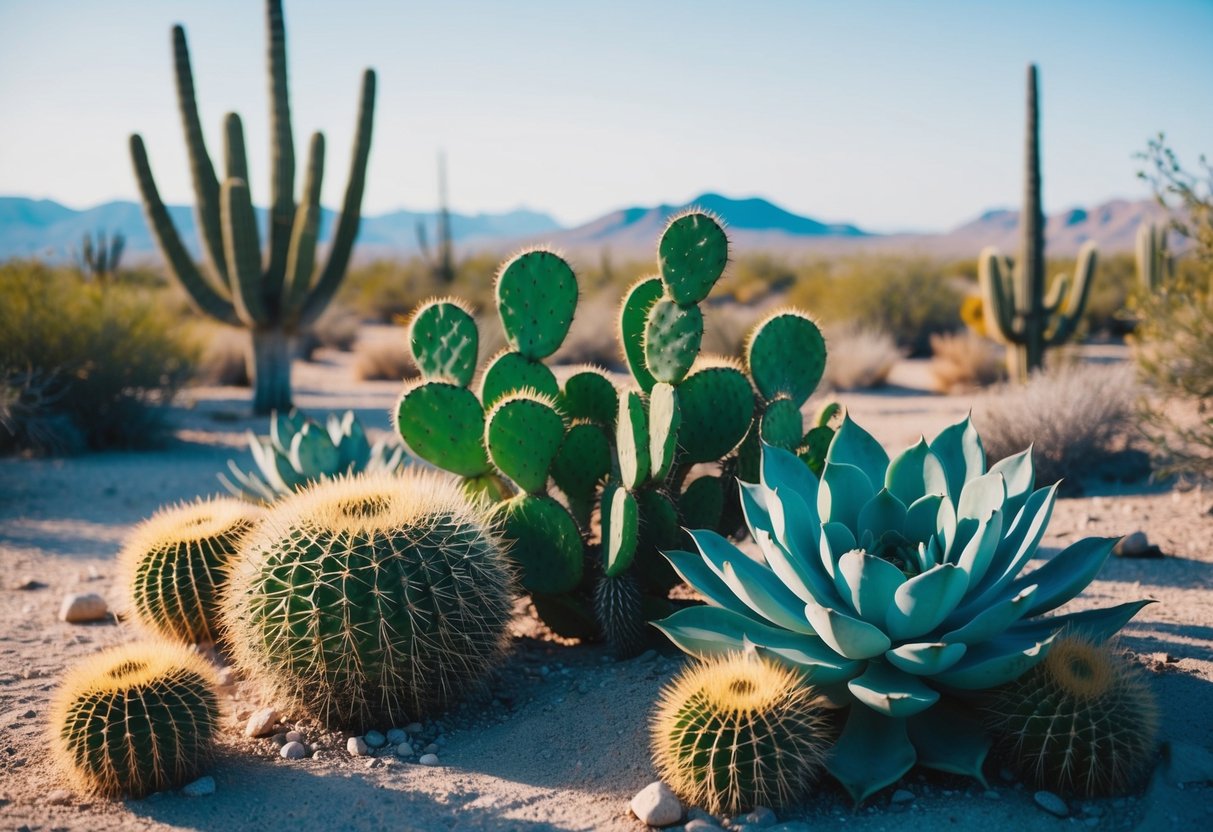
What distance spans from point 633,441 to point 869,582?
4.16ft

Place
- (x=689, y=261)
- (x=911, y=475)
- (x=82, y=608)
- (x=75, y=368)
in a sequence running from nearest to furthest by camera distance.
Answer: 1. (x=911, y=475)
2. (x=689, y=261)
3. (x=82, y=608)
4. (x=75, y=368)

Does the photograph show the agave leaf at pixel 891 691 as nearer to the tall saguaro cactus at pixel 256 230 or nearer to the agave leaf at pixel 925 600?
the agave leaf at pixel 925 600

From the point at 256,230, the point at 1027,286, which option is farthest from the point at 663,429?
the point at 1027,286

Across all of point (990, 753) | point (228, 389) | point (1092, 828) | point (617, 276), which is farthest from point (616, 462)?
point (617, 276)

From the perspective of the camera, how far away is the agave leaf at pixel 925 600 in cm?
294

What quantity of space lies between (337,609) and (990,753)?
2.29 m

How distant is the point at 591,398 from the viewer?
4.79 m

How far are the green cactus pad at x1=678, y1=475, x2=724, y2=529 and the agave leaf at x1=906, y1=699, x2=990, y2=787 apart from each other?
4.84 feet

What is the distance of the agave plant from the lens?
9.94 ft

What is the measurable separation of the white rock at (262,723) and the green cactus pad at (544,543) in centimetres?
116

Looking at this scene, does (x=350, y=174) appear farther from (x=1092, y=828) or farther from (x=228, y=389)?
(x=1092, y=828)

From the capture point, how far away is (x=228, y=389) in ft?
52.1

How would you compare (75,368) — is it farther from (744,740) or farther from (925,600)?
(925,600)

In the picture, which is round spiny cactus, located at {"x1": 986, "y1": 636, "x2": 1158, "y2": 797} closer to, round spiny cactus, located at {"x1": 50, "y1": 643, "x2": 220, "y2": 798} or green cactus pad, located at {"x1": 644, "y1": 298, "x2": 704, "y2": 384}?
green cactus pad, located at {"x1": 644, "y1": 298, "x2": 704, "y2": 384}
